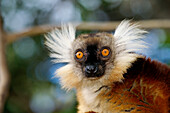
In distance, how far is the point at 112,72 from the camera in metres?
3.45

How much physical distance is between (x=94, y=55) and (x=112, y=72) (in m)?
0.39

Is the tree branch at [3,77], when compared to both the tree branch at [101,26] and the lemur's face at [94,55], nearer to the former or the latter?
the tree branch at [101,26]

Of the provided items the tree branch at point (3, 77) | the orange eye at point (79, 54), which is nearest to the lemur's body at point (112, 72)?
the orange eye at point (79, 54)

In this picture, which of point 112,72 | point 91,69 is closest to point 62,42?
point 91,69

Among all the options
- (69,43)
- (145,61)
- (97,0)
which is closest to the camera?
(145,61)

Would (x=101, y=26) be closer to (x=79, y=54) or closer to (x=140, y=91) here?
(x=79, y=54)

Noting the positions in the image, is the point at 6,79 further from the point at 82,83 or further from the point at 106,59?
the point at 106,59

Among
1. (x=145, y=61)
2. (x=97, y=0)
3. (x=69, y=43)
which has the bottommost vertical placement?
(x=145, y=61)

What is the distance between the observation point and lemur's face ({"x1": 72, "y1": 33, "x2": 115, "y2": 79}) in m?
3.39

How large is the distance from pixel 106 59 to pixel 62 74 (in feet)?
2.77

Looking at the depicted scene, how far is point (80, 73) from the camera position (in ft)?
12.2

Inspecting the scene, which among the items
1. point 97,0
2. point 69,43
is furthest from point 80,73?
point 97,0

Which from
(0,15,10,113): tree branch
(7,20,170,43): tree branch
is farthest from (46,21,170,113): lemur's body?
(7,20,170,43): tree branch

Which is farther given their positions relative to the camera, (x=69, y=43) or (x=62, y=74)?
(x=69, y=43)
